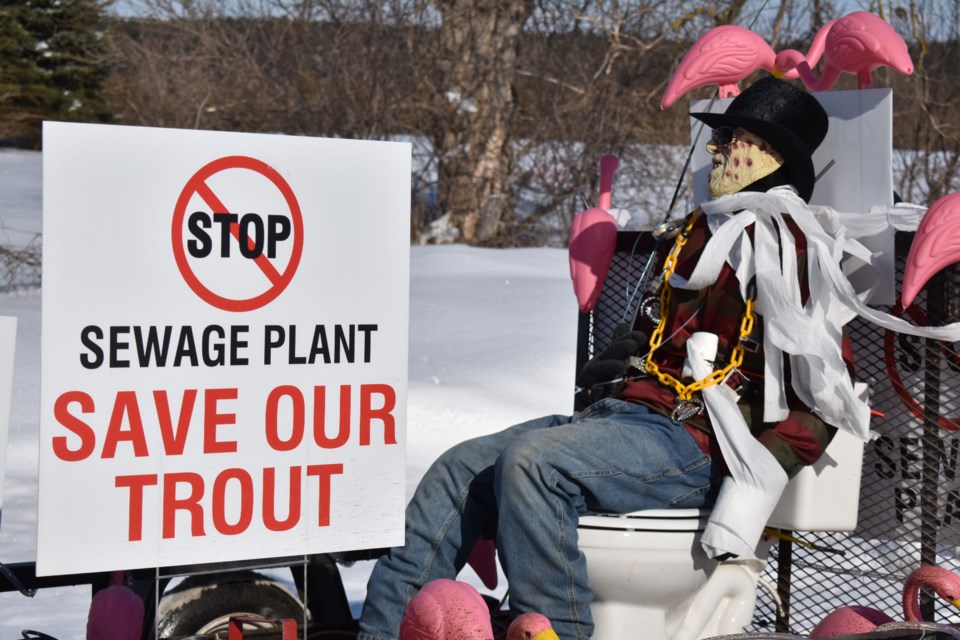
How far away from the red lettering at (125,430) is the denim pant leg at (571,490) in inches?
31.2

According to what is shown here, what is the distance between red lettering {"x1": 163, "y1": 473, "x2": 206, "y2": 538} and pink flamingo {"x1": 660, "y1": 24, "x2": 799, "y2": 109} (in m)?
1.60

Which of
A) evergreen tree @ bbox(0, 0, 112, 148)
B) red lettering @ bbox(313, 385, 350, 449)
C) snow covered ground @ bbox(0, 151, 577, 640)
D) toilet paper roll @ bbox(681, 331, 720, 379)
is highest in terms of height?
evergreen tree @ bbox(0, 0, 112, 148)

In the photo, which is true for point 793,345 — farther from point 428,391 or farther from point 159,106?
point 159,106

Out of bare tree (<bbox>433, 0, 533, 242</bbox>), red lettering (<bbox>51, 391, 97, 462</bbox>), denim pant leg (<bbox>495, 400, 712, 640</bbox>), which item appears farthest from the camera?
bare tree (<bbox>433, 0, 533, 242</bbox>)

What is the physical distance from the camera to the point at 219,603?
2820mm

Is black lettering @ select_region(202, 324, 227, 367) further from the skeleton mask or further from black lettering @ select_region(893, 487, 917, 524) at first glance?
black lettering @ select_region(893, 487, 917, 524)

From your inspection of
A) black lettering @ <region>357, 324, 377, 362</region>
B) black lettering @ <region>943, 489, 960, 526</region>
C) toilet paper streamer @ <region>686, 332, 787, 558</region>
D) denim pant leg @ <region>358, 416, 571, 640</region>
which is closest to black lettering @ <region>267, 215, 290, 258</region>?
black lettering @ <region>357, 324, 377, 362</region>

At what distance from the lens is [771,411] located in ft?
9.31

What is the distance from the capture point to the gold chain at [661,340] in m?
2.87

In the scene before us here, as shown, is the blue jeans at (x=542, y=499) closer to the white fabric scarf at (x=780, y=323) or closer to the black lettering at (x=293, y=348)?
the white fabric scarf at (x=780, y=323)

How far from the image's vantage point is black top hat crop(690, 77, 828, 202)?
9.89 feet

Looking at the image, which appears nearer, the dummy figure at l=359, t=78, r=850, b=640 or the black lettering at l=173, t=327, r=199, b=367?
the black lettering at l=173, t=327, r=199, b=367

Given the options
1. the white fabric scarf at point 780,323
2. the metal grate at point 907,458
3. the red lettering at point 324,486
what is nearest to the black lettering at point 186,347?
the red lettering at point 324,486

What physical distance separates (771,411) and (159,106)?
9818 mm
